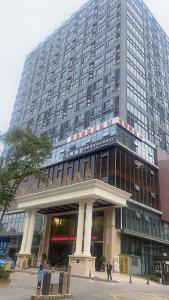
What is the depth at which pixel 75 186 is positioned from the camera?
36188 millimetres

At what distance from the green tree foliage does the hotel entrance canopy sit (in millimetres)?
10815

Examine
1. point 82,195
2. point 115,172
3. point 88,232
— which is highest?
point 115,172

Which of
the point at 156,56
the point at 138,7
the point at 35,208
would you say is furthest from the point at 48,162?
the point at 138,7

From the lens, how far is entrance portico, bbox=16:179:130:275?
32.6m

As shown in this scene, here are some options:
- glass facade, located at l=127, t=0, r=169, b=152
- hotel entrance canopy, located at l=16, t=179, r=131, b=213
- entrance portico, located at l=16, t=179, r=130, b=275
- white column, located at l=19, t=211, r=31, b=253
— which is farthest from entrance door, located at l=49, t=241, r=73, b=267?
glass facade, located at l=127, t=0, r=169, b=152

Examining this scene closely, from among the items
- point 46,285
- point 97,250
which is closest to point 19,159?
point 46,285

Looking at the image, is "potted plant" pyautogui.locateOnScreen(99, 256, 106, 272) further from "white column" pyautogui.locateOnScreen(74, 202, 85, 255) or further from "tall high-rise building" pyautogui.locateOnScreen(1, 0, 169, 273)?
"white column" pyautogui.locateOnScreen(74, 202, 85, 255)

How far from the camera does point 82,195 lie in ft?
116

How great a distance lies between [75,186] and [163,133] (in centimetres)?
2885

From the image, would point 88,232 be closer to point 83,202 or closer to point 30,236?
point 83,202

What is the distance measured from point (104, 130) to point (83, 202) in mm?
13466

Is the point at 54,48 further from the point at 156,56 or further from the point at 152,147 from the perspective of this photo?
the point at 152,147

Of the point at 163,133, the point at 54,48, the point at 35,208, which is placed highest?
the point at 54,48

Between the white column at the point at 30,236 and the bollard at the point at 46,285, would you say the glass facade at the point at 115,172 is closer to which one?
the white column at the point at 30,236
